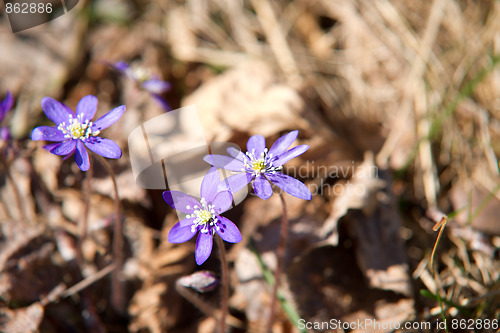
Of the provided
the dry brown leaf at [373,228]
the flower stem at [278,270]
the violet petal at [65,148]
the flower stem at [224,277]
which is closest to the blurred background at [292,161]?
the dry brown leaf at [373,228]

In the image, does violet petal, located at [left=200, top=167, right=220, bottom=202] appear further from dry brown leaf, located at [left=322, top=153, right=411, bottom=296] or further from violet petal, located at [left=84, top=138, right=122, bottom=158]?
dry brown leaf, located at [left=322, top=153, right=411, bottom=296]

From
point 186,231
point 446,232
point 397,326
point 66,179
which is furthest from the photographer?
point 66,179

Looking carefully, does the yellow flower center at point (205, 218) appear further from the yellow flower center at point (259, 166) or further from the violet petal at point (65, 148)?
the violet petal at point (65, 148)

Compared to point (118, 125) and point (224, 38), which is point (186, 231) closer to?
point (118, 125)

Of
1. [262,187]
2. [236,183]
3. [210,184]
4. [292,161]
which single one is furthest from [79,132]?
[292,161]

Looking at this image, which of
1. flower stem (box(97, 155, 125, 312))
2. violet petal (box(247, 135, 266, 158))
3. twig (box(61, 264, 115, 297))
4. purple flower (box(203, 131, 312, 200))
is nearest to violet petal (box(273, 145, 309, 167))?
purple flower (box(203, 131, 312, 200))

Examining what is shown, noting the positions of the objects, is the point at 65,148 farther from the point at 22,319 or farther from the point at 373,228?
the point at 373,228

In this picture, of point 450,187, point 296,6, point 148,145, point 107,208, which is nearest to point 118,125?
point 148,145
